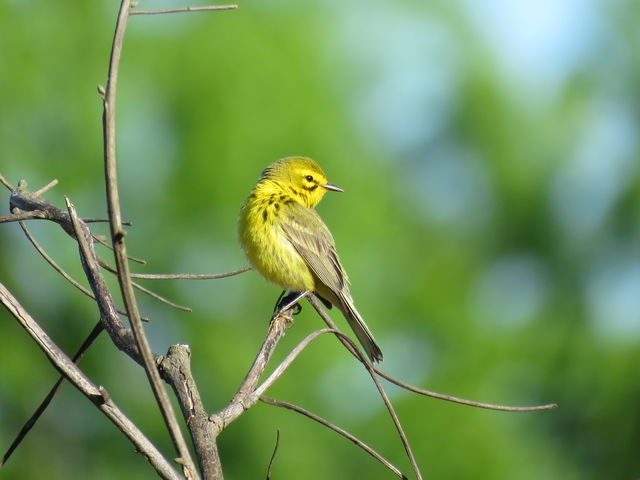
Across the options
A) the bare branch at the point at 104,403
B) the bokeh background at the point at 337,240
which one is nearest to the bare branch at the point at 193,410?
the bare branch at the point at 104,403

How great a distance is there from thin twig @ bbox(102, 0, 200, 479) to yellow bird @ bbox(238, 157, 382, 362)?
375 centimetres

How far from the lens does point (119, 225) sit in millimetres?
1844

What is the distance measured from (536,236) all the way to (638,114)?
4.04m

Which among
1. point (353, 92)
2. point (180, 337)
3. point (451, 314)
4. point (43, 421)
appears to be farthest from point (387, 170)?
point (43, 421)

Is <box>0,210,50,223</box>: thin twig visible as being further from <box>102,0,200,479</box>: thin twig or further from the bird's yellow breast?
the bird's yellow breast

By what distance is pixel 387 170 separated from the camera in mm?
20875

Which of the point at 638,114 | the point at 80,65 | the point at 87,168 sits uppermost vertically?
the point at 638,114

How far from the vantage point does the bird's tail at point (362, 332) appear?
5656 mm

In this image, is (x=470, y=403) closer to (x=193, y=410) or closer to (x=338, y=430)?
(x=338, y=430)

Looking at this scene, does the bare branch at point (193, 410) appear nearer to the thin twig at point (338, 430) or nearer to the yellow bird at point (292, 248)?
the thin twig at point (338, 430)

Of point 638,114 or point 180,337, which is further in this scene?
point 638,114

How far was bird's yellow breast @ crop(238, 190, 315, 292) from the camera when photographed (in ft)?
19.1

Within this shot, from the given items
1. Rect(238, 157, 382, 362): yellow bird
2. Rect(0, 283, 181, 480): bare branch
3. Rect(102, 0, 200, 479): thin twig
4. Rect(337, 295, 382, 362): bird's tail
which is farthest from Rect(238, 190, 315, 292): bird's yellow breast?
Rect(102, 0, 200, 479): thin twig

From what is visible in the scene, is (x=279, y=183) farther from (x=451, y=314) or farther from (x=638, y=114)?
(x=638, y=114)
